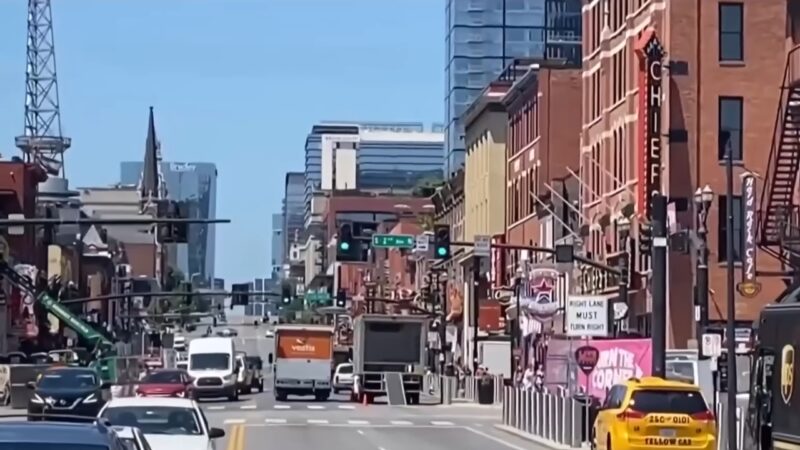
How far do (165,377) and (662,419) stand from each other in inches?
984

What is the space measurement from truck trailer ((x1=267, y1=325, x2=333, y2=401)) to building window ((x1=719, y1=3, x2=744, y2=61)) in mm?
22906

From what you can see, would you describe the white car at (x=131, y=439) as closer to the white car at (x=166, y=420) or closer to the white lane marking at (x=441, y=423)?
the white car at (x=166, y=420)

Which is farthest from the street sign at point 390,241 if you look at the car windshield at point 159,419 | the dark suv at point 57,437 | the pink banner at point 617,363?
the dark suv at point 57,437

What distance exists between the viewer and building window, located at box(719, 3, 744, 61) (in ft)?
209

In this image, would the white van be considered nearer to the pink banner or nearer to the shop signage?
the shop signage

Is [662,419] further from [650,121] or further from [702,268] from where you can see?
[650,121]

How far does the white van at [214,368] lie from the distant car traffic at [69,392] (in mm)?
26621

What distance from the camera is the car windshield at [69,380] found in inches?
1949

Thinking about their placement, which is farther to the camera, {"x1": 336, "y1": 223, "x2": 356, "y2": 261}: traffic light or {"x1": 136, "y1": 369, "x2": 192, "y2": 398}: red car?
{"x1": 336, "y1": 223, "x2": 356, "y2": 261}: traffic light

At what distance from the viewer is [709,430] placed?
3197 centimetres

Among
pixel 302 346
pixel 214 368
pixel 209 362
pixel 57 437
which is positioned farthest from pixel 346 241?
pixel 57 437

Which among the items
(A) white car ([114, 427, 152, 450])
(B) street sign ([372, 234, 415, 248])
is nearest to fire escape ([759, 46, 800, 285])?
(B) street sign ([372, 234, 415, 248])

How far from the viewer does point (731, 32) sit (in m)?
63.8

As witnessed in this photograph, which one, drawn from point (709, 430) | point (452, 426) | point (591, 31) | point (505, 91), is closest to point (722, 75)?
point (591, 31)
